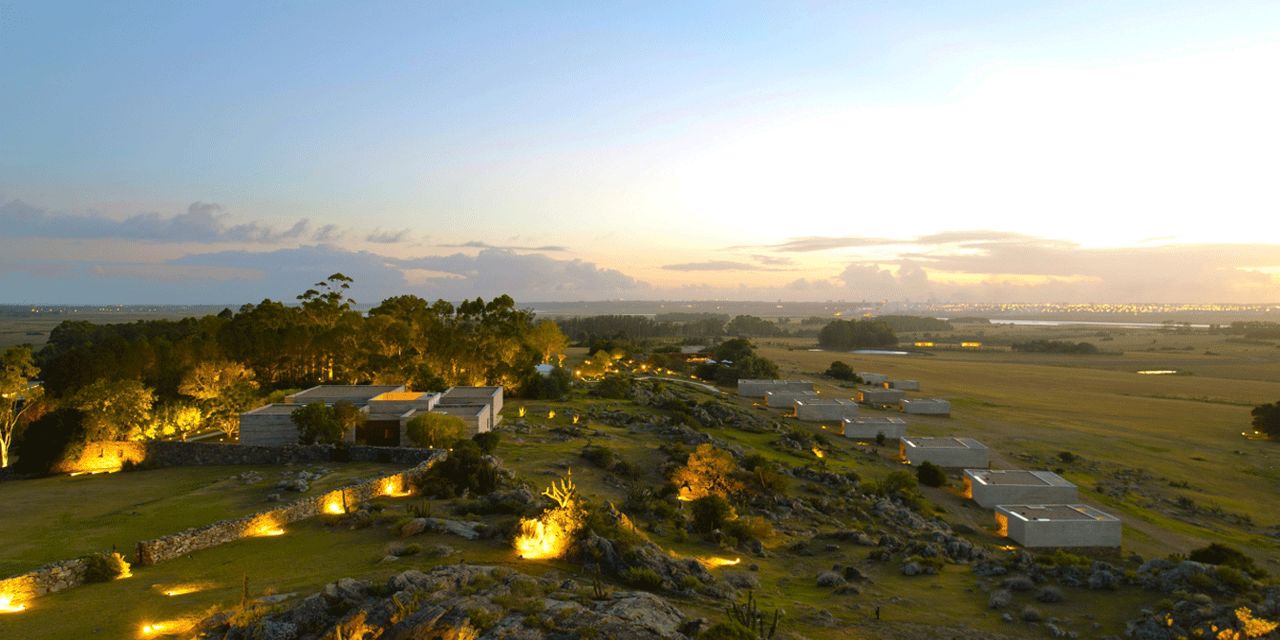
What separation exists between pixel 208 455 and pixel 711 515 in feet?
96.7

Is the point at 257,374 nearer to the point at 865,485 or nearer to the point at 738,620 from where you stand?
the point at 865,485

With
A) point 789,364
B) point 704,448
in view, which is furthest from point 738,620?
point 789,364

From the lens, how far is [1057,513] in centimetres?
3497

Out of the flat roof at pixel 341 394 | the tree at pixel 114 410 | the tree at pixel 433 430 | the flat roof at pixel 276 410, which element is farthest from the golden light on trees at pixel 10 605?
the flat roof at pixel 341 394

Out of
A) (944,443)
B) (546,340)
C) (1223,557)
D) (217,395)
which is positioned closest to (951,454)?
(944,443)

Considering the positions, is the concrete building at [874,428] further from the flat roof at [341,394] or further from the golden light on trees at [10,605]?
the golden light on trees at [10,605]

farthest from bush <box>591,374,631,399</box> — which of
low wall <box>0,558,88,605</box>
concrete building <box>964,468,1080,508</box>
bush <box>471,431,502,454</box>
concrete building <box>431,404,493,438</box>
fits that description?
low wall <box>0,558,88,605</box>

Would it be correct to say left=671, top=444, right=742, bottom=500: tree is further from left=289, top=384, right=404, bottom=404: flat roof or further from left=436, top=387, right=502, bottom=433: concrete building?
left=289, top=384, right=404, bottom=404: flat roof

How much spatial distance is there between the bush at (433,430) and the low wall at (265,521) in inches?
275

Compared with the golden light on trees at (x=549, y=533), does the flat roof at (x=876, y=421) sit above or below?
below

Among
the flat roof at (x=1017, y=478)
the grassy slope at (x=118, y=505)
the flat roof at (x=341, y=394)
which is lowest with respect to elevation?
the flat roof at (x=1017, y=478)

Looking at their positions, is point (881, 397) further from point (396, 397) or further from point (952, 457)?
point (396, 397)

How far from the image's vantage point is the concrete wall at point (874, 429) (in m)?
60.1

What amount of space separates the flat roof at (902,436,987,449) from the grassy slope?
1598 inches
